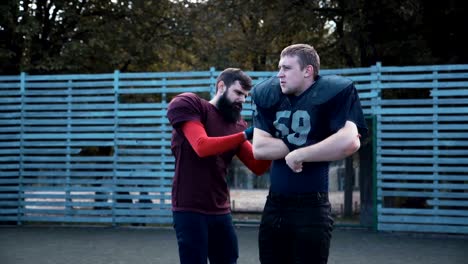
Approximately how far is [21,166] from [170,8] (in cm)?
723

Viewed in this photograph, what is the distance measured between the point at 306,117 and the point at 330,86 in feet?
0.64

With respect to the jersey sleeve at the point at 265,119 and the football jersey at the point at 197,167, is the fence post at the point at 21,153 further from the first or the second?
the jersey sleeve at the point at 265,119

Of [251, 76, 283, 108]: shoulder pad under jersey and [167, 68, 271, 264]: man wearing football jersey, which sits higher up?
[251, 76, 283, 108]: shoulder pad under jersey

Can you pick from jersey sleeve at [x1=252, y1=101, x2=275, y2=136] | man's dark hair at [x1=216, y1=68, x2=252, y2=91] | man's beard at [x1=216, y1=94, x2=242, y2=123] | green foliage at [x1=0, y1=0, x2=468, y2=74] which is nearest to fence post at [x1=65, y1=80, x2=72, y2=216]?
green foliage at [x1=0, y1=0, x2=468, y2=74]

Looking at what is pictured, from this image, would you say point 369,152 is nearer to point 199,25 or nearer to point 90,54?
point 199,25

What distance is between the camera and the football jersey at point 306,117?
124 inches

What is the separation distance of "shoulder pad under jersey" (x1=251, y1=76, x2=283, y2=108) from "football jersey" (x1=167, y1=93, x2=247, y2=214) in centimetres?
85

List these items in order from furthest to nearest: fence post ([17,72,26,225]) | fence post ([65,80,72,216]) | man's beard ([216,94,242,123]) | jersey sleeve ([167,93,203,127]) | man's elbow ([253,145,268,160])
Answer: fence post ([17,72,26,225]) < fence post ([65,80,72,216]) < man's beard ([216,94,242,123]) < jersey sleeve ([167,93,203,127]) < man's elbow ([253,145,268,160])

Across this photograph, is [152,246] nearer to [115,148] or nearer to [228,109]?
[115,148]

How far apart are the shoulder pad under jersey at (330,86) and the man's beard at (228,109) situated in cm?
110

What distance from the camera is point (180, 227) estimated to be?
418 cm

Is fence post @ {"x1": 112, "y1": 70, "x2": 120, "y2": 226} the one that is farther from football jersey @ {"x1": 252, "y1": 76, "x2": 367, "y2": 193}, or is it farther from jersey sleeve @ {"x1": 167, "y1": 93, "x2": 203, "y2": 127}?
football jersey @ {"x1": 252, "y1": 76, "x2": 367, "y2": 193}

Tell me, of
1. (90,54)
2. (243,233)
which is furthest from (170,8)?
(243,233)

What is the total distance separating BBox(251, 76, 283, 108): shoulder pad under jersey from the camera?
3301 mm
